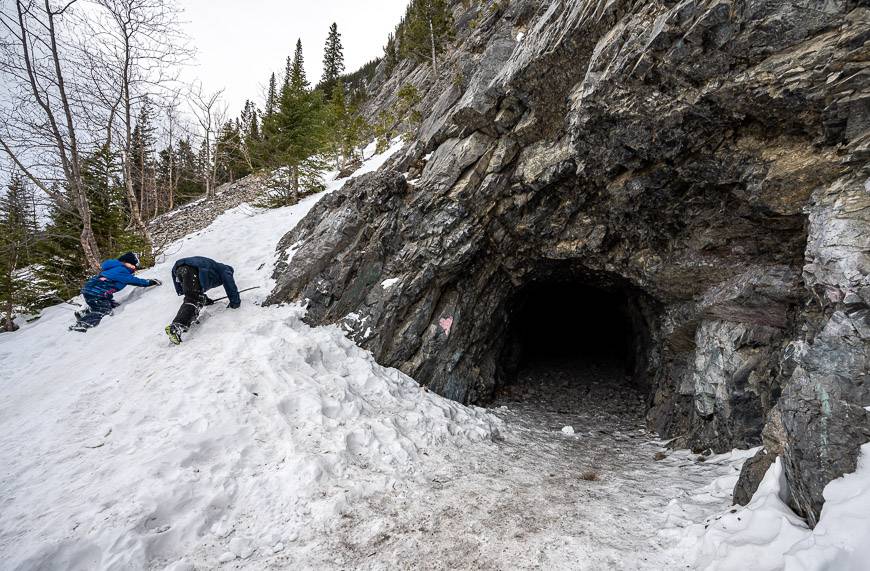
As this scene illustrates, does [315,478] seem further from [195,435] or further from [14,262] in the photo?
[14,262]

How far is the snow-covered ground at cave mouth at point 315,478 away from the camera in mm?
3625

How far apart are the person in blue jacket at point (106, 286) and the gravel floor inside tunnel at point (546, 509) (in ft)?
32.3

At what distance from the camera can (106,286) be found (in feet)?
31.3

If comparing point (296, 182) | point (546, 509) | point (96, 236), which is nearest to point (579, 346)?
point (546, 509)

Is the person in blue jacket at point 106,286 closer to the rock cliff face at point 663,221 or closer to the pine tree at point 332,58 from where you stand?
the rock cliff face at point 663,221

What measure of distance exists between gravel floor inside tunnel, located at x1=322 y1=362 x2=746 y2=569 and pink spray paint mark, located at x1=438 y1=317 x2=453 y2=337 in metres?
3.14

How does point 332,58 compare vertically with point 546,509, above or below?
above

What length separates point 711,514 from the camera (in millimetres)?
4211

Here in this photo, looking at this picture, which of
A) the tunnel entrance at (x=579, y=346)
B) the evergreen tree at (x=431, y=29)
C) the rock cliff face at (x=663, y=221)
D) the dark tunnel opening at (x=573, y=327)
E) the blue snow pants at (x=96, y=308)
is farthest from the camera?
the evergreen tree at (x=431, y=29)

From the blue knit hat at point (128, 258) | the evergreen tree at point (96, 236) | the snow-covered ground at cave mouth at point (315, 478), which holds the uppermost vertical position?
the evergreen tree at point (96, 236)

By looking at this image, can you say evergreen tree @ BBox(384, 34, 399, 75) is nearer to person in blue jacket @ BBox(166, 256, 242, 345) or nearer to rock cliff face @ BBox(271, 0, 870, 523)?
rock cliff face @ BBox(271, 0, 870, 523)

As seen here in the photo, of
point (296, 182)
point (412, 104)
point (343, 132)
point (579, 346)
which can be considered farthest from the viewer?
point (343, 132)

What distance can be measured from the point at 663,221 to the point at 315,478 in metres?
8.82

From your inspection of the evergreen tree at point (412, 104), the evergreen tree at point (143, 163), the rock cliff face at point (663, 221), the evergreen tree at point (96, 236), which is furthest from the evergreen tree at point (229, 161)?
the rock cliff face at point (663, 221)
